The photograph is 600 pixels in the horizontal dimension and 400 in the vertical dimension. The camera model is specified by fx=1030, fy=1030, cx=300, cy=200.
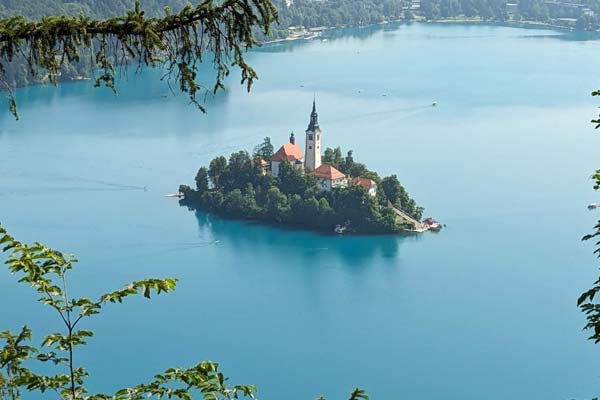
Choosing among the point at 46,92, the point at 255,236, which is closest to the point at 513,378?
the point at 255,236

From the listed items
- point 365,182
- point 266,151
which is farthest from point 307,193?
point 266,151

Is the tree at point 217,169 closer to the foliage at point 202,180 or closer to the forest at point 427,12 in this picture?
the foliage at point 202,180

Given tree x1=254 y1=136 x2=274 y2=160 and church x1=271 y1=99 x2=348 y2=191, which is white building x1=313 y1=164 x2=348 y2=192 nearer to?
church x1=271 y1=99 x2=348 y2=191

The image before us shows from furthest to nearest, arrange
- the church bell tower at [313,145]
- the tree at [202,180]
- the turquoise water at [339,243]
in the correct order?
the tree at [202,180], the church bell tower at [313,145], the turquoise water at [339,243]

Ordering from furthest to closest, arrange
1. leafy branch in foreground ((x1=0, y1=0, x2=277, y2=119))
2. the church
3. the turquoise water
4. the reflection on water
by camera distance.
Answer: the church < the reflection on water < the turquoise water < leafy branch in foreground ((x1=0, y1=0, x2=277, y2=119))

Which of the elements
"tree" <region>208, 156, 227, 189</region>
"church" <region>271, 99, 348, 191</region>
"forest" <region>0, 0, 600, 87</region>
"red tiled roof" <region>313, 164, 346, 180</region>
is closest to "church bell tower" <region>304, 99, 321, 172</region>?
"church" <region>271, 99, 348, 191</region>

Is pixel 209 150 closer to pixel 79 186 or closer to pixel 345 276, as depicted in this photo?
pixel 79 186

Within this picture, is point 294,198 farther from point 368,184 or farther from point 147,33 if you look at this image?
point 147,33

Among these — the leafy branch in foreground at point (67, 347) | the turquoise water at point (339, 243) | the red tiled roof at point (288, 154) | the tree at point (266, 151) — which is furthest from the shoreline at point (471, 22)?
the leafy branch in foreground at point (67, 347)
